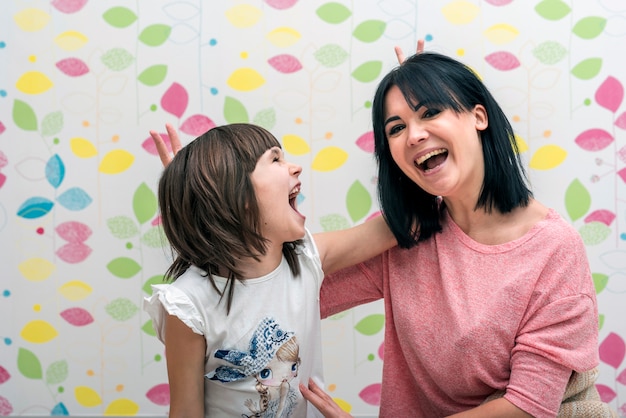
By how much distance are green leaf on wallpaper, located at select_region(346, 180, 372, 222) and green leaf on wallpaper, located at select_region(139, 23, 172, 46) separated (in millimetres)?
742

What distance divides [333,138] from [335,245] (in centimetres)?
80

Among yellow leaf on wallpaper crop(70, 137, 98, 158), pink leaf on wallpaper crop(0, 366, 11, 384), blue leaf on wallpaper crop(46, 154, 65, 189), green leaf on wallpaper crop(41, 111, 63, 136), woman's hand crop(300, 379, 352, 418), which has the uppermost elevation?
green leaf on wallpaper crop(41, 111, 63, 136)

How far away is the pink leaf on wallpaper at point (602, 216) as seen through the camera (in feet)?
6.79

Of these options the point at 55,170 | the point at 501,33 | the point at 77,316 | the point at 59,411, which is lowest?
the point at 59,411

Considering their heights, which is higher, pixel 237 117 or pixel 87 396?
pixel 237 117

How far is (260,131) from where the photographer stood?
1.24m

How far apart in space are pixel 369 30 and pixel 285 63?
0.90ft

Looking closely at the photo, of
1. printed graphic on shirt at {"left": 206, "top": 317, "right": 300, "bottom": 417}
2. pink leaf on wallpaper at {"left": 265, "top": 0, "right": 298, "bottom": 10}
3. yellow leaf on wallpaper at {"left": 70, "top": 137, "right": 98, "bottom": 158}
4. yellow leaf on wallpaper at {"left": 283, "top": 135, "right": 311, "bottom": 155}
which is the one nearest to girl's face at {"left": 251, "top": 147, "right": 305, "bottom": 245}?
printed graphic on shirt at {"left": 206, "top": 317, "right": 300, "bottom": 417}

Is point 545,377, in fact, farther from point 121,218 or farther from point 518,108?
point 121,218

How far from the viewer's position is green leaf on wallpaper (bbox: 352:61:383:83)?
6.64 ft

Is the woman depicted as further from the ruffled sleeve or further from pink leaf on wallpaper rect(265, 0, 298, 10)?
pink leaf on wallpaper rect(265, 0, 298, 10)

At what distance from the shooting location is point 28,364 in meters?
2.16

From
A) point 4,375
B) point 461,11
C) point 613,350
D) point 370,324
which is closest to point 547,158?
point 461,11

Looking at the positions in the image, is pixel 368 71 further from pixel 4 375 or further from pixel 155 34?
pixel 4 375
